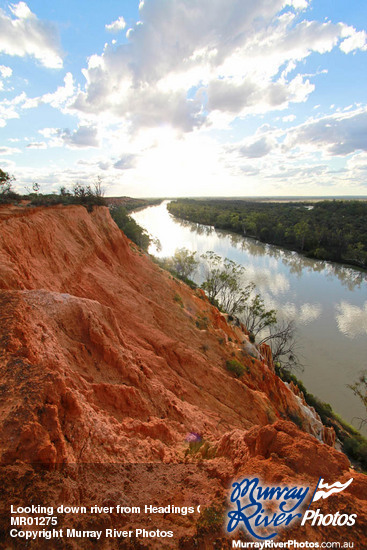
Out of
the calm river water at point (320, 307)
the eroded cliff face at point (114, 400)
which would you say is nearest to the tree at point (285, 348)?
the calm river water at point (320, 307)

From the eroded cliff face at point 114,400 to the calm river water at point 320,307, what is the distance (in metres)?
5.47

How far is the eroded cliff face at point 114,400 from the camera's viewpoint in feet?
11.5

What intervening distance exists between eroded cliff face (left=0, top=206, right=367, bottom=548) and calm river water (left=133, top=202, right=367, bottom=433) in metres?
5.47

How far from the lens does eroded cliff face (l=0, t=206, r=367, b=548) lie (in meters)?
3.52

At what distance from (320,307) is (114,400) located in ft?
89.4

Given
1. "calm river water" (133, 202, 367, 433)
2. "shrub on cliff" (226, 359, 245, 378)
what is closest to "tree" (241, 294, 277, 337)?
"calm river water" (133, 202, 367, 433)

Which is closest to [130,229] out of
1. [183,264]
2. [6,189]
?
[183,264]

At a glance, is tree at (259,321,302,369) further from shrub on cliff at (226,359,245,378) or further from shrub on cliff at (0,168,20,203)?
shrub on cliff at (0,168,20,203)

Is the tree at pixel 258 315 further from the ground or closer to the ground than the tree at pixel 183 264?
closer to the ground

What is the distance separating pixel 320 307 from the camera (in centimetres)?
2794

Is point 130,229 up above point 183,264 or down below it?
above

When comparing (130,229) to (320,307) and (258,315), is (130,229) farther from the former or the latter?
(320,307)

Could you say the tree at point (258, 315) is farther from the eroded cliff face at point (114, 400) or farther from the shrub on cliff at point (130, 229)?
the shrub on cliff at point (130, 229)

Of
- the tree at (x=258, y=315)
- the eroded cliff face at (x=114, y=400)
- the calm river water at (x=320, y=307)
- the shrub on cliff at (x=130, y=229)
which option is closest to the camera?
the eroded cliff face at (x=114, y=400)
